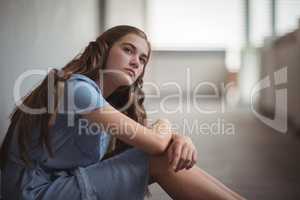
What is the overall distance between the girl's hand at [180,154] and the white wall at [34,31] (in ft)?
1.20

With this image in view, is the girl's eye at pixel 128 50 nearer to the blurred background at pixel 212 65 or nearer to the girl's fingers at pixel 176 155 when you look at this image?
the blurred background at pixel 212 65

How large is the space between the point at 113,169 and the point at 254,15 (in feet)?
1.79

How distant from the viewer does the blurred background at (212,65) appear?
0.88 metres

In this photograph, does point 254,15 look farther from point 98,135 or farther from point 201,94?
point 98,135

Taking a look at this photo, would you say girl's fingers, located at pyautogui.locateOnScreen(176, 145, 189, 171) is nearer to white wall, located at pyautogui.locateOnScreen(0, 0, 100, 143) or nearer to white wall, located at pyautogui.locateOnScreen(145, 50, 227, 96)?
white wall, located at pyautogui.locateOnScreen(145, 50, 227, 96)

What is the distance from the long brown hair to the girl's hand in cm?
11

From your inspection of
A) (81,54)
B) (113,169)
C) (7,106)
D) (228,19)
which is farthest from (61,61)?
(228,19)

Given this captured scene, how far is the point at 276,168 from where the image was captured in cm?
94

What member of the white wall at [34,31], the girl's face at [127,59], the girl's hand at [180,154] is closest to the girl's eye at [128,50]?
the girl's face at [127,59]

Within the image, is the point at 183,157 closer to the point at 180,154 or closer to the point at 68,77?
the point at 180,154

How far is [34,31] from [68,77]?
9.0 inches

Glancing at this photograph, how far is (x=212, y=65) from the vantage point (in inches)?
34.5

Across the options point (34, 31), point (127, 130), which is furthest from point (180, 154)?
point (34, 31)

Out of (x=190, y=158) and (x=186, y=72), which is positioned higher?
(x=186, y=72)
